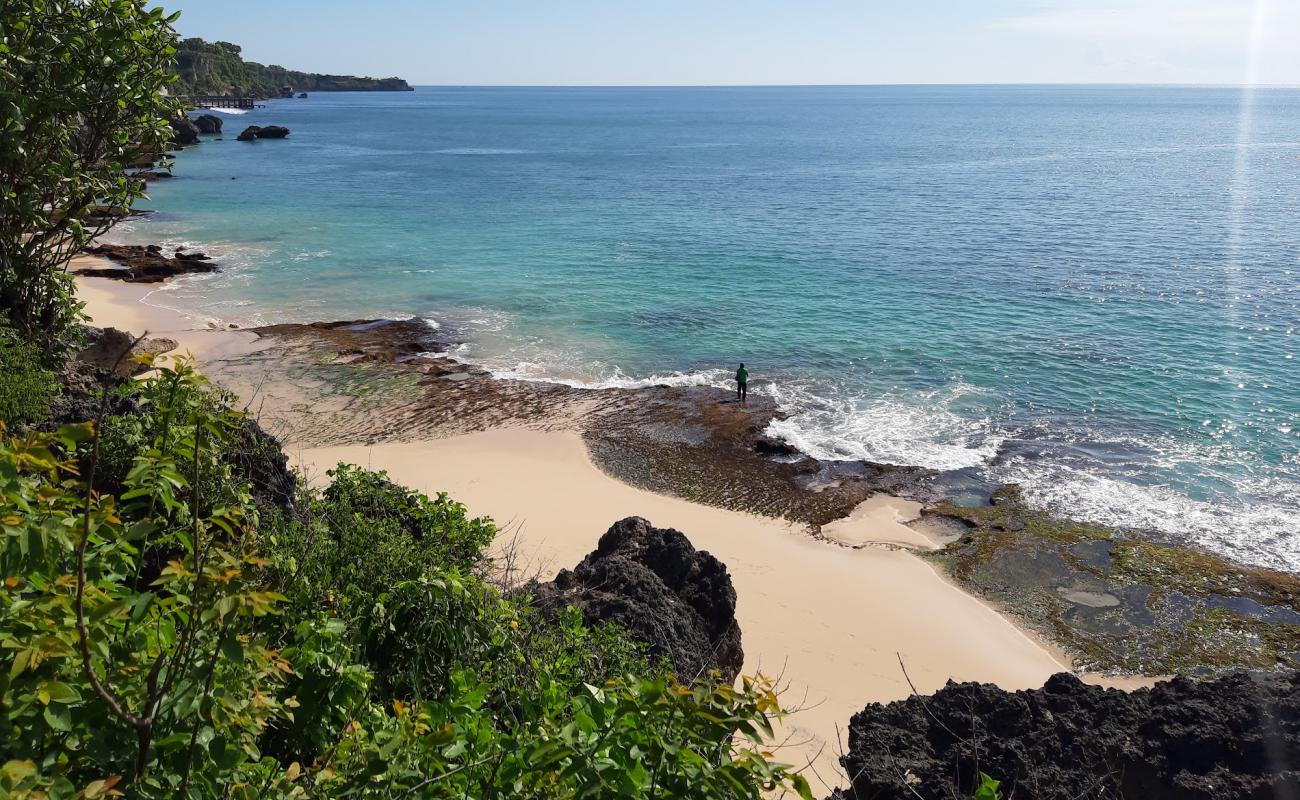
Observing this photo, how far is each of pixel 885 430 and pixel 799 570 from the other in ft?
31.7

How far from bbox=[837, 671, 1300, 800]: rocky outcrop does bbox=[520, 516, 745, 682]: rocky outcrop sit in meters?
2.83

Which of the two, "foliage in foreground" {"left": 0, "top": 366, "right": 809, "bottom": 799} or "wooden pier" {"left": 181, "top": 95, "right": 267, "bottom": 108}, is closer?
"foliage in foreground" {"left": 0, "top": 366, "right": 809, "bottom": 799}

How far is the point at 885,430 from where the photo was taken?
2720 cm

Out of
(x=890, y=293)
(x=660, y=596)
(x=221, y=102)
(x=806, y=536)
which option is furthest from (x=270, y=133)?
(x=660, y=596)

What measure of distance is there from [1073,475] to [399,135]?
14248 centimetres

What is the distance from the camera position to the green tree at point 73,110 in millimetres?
12547

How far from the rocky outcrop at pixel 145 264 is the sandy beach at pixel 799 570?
2579 centimetres

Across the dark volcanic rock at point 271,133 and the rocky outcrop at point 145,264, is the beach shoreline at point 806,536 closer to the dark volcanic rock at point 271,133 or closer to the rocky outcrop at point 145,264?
the rocky outcrop at point 145,264

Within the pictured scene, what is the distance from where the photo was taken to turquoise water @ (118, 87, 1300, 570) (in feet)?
85.0

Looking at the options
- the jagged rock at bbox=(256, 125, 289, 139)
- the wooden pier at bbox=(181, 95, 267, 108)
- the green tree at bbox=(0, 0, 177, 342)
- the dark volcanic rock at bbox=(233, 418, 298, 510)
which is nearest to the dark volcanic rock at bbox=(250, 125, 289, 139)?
the jagged rock at bbox=(256, 125, 289, 139)

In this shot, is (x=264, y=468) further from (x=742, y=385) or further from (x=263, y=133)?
(x=263, y=133)

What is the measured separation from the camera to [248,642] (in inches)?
194

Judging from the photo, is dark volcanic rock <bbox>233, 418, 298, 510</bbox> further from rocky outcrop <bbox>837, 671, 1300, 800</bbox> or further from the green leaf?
rocky outcrop <bbox>837, 671, 1300, 800</bbox>

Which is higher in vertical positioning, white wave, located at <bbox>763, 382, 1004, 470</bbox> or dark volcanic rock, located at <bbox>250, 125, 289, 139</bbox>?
dark volcanic rock, located at <bbox>250, 125, 289, 139</bbox>
